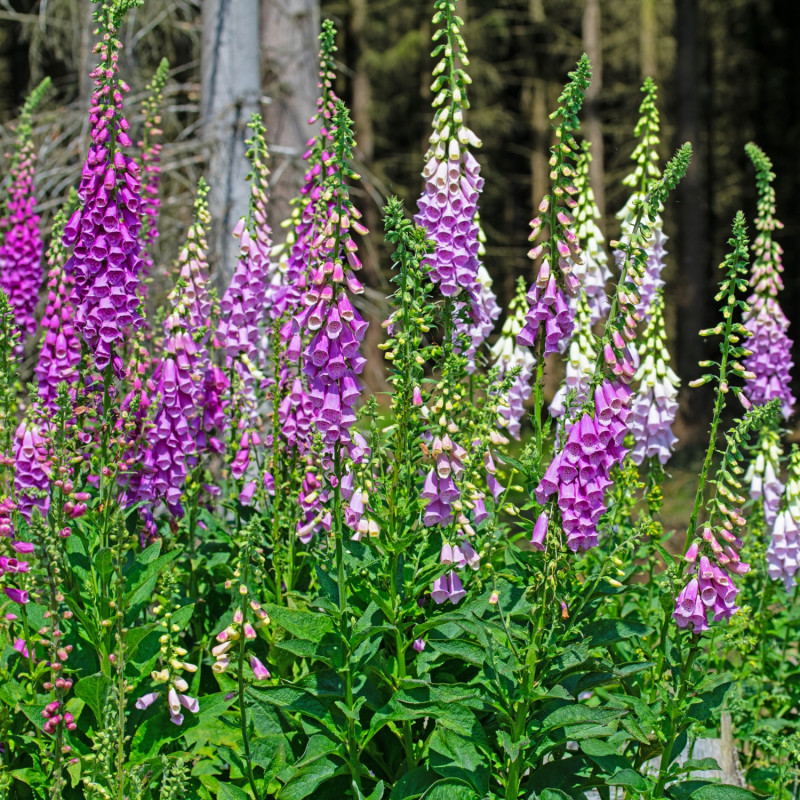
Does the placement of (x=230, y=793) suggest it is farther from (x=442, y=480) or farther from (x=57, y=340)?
(x=57, y=340)

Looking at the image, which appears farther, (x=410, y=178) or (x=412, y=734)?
(x=410, y=178)

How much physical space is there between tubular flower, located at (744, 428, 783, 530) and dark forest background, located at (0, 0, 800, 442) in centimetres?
328

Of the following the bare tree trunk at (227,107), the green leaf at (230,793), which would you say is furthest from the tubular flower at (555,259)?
the bare tree trunk at (227,107)

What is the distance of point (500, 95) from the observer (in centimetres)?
3067

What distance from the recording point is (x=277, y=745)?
3.17m

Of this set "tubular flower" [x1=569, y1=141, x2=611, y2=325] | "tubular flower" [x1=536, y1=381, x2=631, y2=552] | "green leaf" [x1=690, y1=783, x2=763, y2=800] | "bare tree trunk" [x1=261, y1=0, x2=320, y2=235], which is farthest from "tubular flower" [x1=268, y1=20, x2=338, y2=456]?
"bare tree trunk" [x1=261, y1=0, x2=320, y2=235]

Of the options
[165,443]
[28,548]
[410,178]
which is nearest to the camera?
[28,548]

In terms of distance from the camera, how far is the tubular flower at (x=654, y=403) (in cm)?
441

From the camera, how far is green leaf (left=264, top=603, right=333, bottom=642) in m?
3.17

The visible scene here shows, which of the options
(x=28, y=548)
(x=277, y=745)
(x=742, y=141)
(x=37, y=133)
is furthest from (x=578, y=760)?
(x=742, y=141)

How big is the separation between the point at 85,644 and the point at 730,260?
2865 mm

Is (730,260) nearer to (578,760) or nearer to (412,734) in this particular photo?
(578,760)

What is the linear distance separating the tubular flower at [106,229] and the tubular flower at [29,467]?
614 mm

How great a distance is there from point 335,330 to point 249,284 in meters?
1.33
